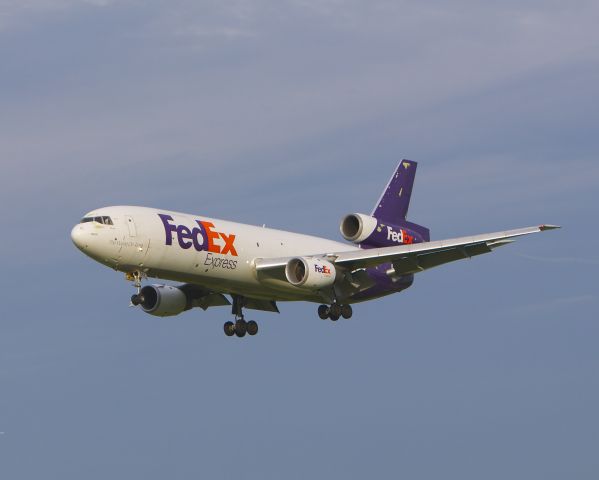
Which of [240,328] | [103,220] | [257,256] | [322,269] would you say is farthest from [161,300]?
[322,269]

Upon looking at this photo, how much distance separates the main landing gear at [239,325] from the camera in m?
75.8

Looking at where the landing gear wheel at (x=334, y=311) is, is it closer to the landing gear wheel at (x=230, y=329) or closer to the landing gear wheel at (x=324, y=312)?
the landing gear wheel at (x=324, y=312)

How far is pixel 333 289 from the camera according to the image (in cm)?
7375

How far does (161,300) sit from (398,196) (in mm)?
13427

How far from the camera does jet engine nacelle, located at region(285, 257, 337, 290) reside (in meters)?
70.6

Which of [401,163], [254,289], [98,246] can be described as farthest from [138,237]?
[401,163]

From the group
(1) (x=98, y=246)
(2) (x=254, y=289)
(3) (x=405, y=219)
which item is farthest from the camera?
(3) (x=405, y=219)

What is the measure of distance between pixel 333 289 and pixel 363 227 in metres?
4.06

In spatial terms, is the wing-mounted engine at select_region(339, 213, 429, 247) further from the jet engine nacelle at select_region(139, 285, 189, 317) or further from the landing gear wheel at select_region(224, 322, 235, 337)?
the jet engine nacelle at select_region(139, 285, 189, 317)

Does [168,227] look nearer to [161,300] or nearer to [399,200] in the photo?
[161,300]

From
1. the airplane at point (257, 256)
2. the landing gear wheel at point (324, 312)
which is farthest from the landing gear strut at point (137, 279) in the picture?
the landing gear wheel at point (324, 312)

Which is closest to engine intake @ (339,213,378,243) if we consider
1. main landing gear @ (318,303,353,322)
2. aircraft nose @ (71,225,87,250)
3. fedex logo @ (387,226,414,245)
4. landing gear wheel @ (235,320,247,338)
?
fedex logo @ (387,226,414,245)

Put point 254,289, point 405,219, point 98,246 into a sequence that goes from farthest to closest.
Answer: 1. point 405,219
2. point 254,289
3. point 98,246

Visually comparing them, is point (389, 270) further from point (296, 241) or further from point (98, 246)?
point (98, 246)
